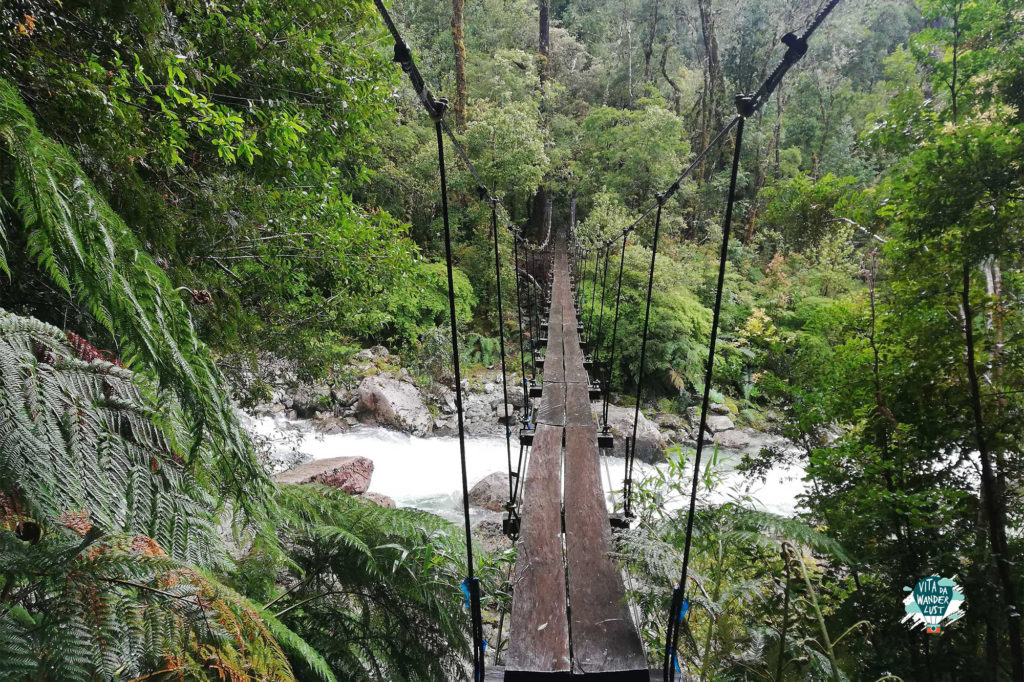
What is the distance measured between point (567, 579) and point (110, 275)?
106 centimetres

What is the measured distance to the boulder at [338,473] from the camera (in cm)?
413

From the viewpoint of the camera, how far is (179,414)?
67 cm

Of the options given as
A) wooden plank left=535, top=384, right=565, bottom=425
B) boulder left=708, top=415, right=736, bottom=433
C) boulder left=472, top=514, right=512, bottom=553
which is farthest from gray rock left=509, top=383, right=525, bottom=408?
wooden plank left=535, top=384, right=565, bottom=425

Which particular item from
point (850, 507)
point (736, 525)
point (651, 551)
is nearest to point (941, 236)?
point (850, 507)

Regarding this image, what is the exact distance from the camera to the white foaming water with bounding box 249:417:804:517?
16.1 ft

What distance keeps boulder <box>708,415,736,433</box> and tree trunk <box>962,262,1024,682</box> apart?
182 inches

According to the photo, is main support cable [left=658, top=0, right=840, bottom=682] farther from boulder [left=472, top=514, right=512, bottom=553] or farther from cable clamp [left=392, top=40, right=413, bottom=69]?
boulder [left=472, top=514, right=512, bottom=553]

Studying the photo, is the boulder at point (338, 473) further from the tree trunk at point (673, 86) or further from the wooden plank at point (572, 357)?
the tree trunk at point (673, 86)

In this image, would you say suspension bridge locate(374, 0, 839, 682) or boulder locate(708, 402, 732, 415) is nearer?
suspension bridge locate(374, 0, 839, 682)

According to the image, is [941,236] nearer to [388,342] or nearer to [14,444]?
[14,444]

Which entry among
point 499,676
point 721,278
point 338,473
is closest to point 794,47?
point 721,278

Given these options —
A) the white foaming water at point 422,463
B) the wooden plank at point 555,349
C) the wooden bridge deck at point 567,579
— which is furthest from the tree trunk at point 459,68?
the wooden bridge deck at point 567,579

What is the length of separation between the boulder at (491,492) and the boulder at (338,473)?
0.97m

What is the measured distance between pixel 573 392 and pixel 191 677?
6.85 feet
